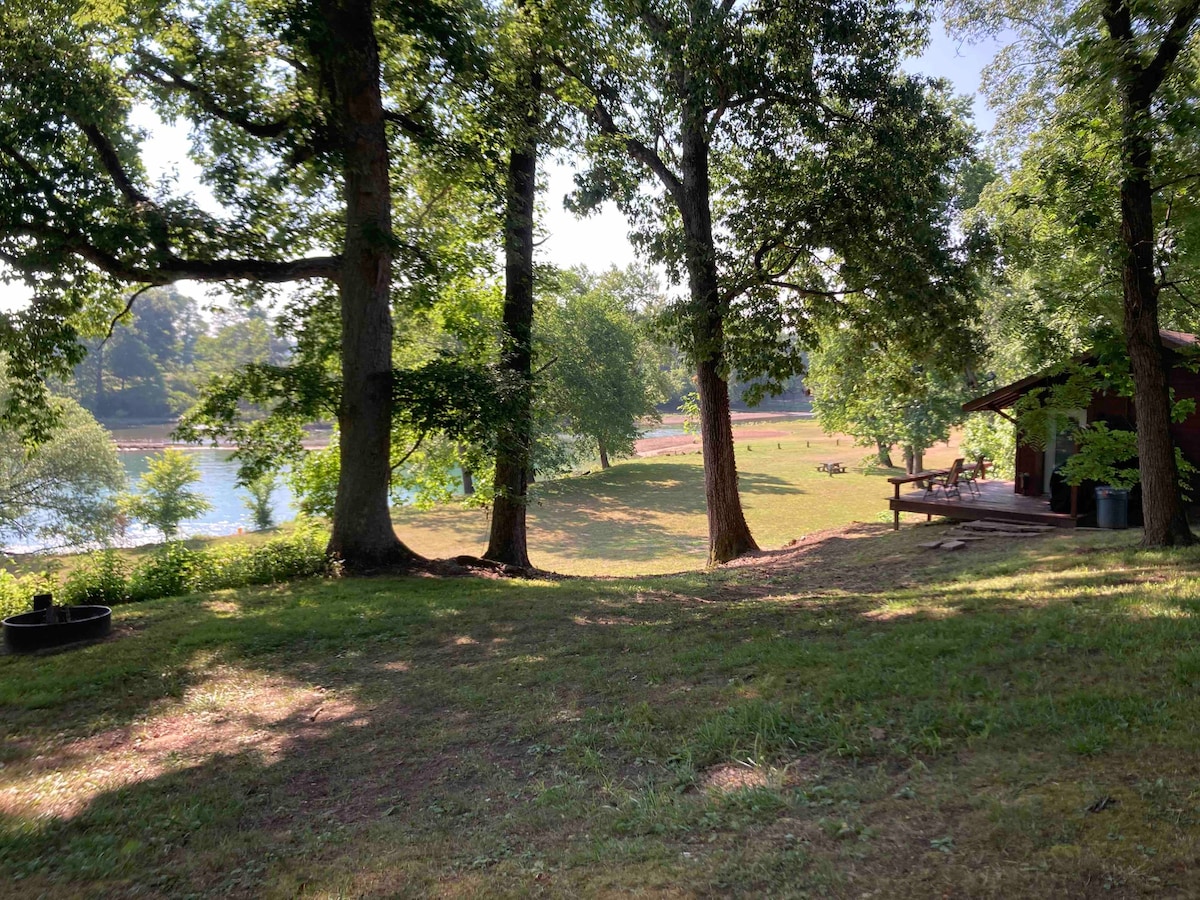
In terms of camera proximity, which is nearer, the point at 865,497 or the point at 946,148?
the point at 946,148

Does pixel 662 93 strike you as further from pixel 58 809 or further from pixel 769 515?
pixel 769 515

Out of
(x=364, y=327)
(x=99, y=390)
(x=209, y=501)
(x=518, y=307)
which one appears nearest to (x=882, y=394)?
(x=518, y=307)

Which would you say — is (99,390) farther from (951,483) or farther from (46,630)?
(951,483)

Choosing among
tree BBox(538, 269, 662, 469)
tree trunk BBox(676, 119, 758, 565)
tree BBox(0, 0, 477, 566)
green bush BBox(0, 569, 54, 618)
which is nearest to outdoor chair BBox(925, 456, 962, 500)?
tree trunk BBox(676, 119, 758, 565)

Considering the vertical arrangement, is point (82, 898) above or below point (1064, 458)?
below

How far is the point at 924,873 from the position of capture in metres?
2.92

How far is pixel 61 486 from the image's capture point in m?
30.1

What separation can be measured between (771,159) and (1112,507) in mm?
9090

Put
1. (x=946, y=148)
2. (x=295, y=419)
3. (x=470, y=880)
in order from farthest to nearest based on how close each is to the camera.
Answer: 1. (x=946, y=148)
2. (x=295, y=419)
3. (x=470, y=880)

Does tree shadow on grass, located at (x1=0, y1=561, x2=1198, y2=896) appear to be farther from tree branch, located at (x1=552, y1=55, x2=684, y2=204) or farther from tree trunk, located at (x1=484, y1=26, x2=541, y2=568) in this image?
tree branch, located at (x1=552, y1=55, x2=684, y2=204)

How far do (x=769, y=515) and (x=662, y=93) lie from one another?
20484mm

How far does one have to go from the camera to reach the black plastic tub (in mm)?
7418

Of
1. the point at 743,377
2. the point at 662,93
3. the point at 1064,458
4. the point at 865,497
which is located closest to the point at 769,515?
the point at 865,497

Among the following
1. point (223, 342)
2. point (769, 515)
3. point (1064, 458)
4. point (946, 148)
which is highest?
point (946, 148)
